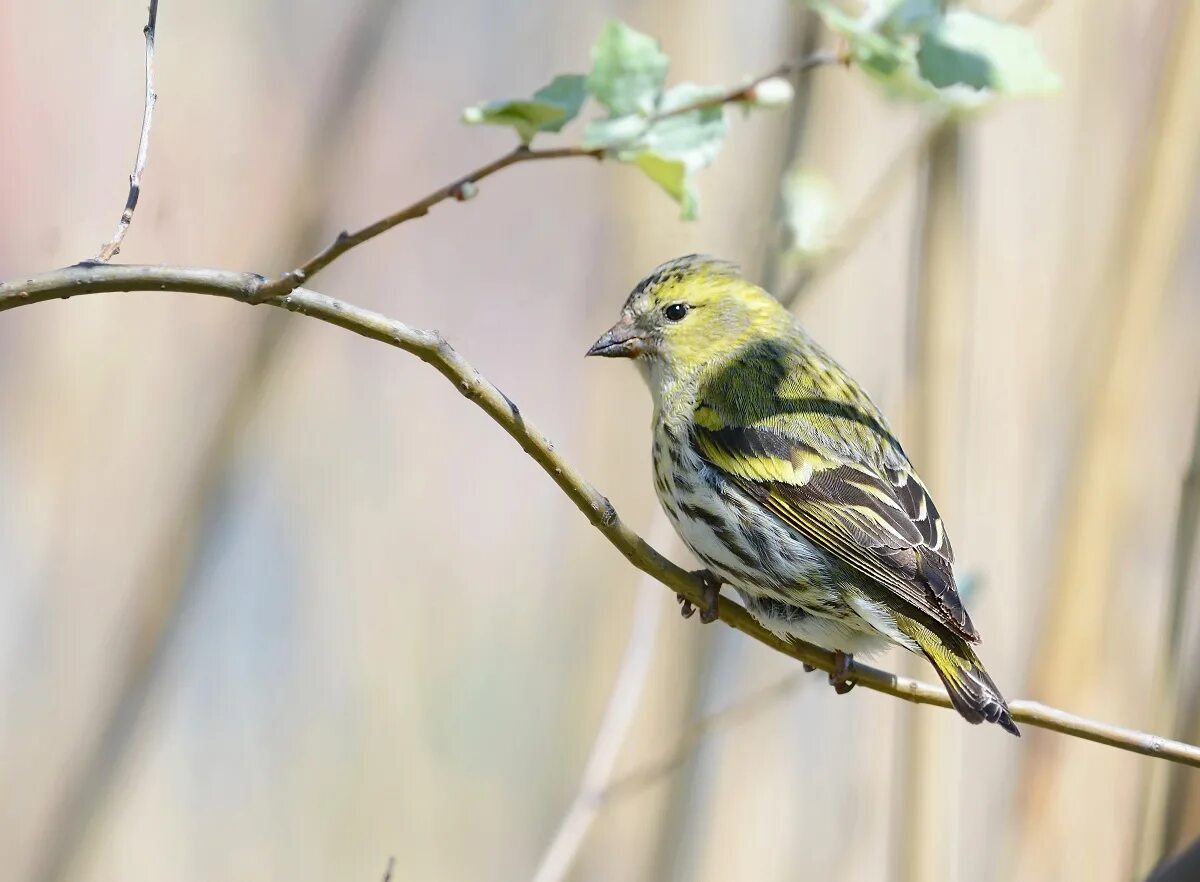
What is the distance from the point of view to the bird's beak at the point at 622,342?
2.87 m

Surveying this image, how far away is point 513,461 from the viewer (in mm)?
4582

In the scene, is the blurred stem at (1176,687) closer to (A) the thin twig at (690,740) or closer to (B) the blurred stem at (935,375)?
(B) the blurred stem at (935,375)

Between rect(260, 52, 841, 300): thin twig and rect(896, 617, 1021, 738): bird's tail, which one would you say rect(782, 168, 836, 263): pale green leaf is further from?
rect(260, 52, 841, 300): thin twig

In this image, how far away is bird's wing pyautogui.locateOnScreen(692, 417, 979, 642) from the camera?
2275 mm

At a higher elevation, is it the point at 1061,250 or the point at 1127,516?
A: the point at 1061,250

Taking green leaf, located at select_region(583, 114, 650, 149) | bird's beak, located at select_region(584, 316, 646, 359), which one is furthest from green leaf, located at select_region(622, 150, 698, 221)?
bird's beak, located at select_region(584, 316, 646, 359)

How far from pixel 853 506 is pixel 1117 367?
1.84 ft

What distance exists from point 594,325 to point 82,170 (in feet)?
5.40

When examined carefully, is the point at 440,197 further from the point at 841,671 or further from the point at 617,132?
the point at 841,671

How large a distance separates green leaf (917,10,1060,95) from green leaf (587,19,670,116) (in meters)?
0.34

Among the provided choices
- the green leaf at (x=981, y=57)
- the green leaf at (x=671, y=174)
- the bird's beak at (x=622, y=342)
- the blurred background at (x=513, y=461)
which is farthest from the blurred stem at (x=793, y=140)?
the green leaf at (x=671, y=174)

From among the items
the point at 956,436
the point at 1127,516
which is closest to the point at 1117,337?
the point at 956,436

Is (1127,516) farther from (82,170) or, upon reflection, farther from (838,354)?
(82,170)

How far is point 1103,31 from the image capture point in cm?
300
